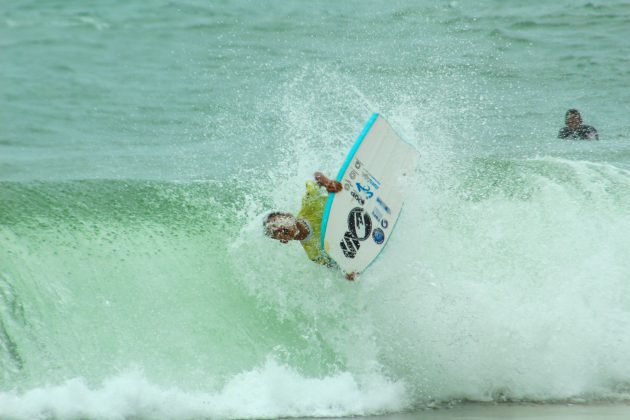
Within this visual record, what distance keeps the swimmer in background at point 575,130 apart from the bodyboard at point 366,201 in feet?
18.7

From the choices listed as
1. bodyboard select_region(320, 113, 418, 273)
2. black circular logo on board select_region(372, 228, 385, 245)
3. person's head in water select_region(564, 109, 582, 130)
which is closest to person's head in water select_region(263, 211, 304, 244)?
bodyboard select_region(320, 113, 418, 273)

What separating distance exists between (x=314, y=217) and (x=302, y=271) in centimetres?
75

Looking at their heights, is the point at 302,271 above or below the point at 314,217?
below

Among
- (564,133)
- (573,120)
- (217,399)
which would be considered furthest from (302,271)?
(573,120)

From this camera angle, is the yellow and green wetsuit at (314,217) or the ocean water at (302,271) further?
the yellow and green wetsuit at (314,217)

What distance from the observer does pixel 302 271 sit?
7891 millimetres

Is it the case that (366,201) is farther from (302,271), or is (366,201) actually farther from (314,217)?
(302,271)

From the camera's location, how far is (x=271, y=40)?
19062 millimetres

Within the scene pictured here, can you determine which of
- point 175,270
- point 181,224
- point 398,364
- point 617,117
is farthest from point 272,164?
point 617,117

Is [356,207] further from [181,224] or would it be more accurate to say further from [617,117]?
[617,117]

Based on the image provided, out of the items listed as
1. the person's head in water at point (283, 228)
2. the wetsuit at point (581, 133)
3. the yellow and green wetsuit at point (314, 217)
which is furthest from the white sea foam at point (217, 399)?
the wetsuit at point (581, 133)

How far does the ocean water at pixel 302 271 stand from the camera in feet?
22.9

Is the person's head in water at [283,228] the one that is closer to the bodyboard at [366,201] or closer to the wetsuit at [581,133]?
the bodyboard at [366,201]

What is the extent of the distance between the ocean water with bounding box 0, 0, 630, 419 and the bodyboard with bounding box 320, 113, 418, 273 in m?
0.24
